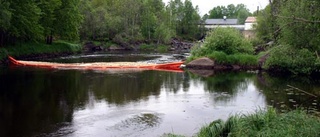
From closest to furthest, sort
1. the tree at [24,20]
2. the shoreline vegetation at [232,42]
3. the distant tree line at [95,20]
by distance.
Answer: the shoreline vegetation at [232,42], the tree at [24,20], the distant tree line at [95,20]

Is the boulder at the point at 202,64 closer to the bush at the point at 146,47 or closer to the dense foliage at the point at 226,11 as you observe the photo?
the bush at the point at 146,47

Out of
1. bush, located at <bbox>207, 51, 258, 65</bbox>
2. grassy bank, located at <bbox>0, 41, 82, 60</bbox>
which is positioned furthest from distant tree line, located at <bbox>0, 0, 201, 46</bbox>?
bush, located at <bbox>207, 51, 258, 65</bbox>

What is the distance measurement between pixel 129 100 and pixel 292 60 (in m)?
17.3

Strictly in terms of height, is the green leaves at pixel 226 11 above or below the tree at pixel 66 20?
above

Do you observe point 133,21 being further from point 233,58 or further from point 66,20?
point 233,58

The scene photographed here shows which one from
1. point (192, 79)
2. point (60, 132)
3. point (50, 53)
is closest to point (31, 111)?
point (60, 132)

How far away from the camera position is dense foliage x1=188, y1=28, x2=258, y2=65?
3400 centimetres

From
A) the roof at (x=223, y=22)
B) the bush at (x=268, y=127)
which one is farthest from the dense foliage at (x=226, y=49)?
the roof at (x=223, y=22)

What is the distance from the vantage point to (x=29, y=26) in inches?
1446

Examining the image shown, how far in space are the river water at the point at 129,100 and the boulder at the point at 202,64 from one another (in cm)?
466

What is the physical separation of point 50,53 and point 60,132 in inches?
1348

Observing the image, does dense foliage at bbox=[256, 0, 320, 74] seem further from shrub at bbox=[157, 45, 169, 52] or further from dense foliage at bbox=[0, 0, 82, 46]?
shrub at bbox=[157, 45, 169, 52]

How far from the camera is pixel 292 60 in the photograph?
29.7m

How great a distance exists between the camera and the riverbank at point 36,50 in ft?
117
